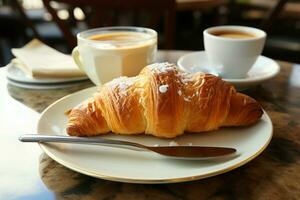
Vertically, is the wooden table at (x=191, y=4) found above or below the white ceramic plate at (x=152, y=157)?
below

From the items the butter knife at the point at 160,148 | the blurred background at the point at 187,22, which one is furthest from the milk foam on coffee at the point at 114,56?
the blurred background at the point at 187,22

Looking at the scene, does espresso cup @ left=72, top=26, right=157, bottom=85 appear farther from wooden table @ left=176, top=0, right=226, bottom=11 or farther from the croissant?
wooden table @ left=176, top=0, right=226, bottom=11

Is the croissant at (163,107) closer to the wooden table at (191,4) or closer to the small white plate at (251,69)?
the small white plate at (251,69)

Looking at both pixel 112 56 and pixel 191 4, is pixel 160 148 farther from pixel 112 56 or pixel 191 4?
pixel 191 4

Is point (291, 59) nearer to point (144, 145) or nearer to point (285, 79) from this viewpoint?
point (285, 79)

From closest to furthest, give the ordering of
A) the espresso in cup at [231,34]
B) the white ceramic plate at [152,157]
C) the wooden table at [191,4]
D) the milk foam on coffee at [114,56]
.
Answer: the white ceramic plate at [152,157]
the milk foam on coffee at [114,56]
the espresso in cup at [231,34]
the wooden table at [191,4]

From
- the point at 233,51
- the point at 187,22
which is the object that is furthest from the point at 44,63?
the point at 187,22

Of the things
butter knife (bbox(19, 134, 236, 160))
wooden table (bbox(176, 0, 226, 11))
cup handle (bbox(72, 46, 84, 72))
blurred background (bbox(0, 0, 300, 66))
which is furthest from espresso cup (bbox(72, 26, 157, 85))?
wooden table (bbox(176, 0, 226, 11))
